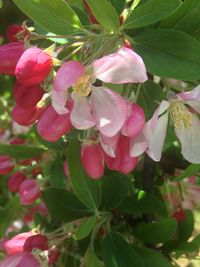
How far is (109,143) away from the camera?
0.87 m

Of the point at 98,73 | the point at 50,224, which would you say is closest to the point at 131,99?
the point at 98,73

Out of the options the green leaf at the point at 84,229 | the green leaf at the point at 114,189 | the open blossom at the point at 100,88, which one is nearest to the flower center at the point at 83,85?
the open blossom at the point at 100,88

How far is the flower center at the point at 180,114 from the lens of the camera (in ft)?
3.25

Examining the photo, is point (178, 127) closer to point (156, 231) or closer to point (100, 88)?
→ point (100, 88)

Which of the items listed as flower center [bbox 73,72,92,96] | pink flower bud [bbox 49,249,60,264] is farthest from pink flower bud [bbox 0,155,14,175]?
flower center [bbox 73,72,92,96]

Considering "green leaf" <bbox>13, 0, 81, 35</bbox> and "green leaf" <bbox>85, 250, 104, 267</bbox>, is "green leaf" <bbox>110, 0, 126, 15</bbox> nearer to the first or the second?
"green leaf" <bbox>13, 0, 81, 35</bbox>

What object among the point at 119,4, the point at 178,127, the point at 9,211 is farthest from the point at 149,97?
the point at 9,211

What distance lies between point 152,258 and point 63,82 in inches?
22.9

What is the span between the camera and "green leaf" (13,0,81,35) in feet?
2.93

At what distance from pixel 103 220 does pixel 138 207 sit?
9cm

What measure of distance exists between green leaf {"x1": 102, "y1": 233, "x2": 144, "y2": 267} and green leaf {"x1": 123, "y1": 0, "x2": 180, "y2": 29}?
50 centimetres

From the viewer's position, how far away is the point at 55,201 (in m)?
1.39

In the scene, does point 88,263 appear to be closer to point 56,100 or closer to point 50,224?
point 50,224

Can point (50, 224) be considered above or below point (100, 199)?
below
